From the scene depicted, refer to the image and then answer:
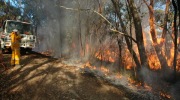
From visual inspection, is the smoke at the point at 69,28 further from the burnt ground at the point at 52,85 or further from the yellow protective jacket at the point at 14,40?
the burnt ground at the point at 52,85

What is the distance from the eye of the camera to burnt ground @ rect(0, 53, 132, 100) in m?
8.37

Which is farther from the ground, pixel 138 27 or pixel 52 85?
pixel 138 27

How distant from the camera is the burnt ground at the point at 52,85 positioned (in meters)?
8.37

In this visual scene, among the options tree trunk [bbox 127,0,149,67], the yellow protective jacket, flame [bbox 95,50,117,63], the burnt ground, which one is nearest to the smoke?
flame [bbox 95,50,117,63]

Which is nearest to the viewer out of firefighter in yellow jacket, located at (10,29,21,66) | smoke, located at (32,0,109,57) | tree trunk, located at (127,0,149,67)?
firefighter in yellow jacket, located at (10,29,21,66)

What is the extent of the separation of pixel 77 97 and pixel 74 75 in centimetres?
245

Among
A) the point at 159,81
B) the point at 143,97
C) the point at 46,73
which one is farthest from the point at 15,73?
the point at 159,81

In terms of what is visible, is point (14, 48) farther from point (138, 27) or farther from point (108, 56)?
point (108, 56)

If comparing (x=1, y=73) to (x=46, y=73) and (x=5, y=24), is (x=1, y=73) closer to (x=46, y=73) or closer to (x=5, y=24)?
(x=46, y=73)

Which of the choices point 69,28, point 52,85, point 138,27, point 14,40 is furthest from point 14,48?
point 69,28

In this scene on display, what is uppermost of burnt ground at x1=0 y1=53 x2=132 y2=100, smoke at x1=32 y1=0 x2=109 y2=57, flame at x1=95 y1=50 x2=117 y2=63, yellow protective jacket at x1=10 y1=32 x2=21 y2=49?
smoke at x1=32 y1=0 x2=109 y2=57

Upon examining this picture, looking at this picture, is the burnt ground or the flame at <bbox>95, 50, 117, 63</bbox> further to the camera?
the flame at <bbox>95, 50, 117, 63</bbox>

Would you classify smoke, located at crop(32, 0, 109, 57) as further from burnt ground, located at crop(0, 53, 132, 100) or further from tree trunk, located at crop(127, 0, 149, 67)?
burnt ground, located at crop(0, 53, 132, 100)

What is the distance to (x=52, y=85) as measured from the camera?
9328 mm
